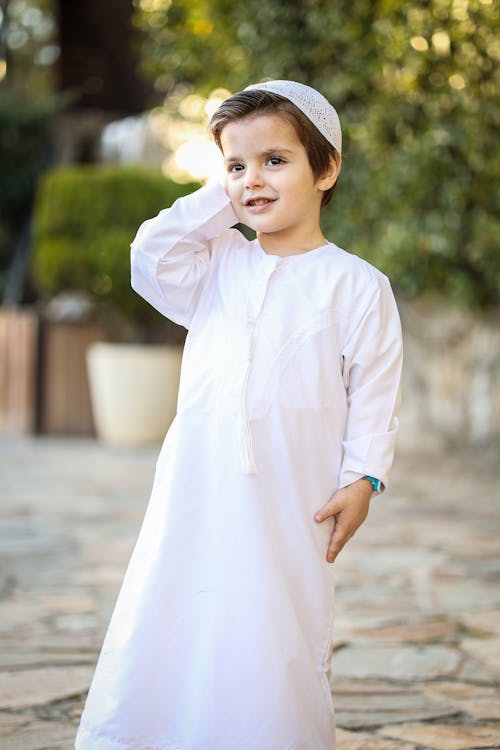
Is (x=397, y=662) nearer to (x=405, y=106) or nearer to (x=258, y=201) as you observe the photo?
(x=258, y=201)

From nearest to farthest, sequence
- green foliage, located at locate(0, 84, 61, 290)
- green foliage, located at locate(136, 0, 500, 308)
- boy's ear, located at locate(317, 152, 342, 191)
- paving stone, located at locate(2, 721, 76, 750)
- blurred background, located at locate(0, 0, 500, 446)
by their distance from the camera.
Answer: boy's ear, located at locate(317, 152, 342, 191) < paving stone, located at locate(2, 721, 76, 750) < green foliage, located at locate(136, 0, 500, 308) < blurred background, located at locate(0, 0, 500, 446) < green foliage, located at locate(0, 84, 61, 290)

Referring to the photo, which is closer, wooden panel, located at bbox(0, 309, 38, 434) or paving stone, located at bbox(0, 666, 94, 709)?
paving stone, located at bbox(0, 666, 94, 709)

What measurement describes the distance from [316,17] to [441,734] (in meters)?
4.95

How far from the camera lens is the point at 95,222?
7895mm

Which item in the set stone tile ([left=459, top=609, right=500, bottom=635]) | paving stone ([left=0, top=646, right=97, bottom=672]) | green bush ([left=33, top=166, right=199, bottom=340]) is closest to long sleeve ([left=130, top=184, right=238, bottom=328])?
paving stone ([left=0, top=646, right=97, bottom=672])

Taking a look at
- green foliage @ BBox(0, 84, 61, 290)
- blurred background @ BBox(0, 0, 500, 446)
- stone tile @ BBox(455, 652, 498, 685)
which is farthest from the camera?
green foliage @ BBox(0, 84, 61, 290)

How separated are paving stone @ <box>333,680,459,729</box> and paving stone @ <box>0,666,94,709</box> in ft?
1.93

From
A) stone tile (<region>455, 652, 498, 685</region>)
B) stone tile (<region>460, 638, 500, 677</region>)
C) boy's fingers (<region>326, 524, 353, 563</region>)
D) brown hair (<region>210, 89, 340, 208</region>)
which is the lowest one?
stone tile (<region>460, 638, 500, 677</region>)

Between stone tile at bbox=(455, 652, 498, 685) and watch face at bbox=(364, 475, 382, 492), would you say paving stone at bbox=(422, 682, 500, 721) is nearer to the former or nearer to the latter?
stone tile at bbox=(455, 652, 498, 685)

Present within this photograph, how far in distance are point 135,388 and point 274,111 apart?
633cm

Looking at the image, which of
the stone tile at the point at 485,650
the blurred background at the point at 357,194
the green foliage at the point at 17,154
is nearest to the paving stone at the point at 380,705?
the stone tile at the point at 485,650

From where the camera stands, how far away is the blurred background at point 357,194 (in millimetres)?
5773

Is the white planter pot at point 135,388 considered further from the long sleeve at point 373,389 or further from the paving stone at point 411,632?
the long sleeve at point 373,389

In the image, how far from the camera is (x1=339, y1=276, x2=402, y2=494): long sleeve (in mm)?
1746
